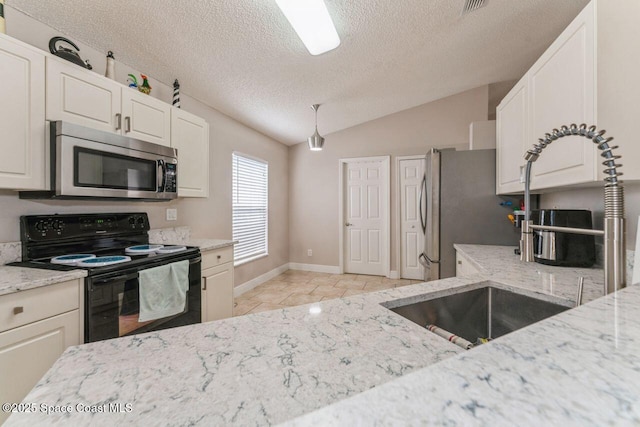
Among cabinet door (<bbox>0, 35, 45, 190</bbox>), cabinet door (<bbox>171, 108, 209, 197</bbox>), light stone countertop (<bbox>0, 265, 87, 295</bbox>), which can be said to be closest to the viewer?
light stone countertop (<bbox>0, 265, 87, 295</bbox>)

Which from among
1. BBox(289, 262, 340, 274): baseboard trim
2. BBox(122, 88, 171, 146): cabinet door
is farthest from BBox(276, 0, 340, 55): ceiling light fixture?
BBox(289, 262, 340, 274): baseboard trim

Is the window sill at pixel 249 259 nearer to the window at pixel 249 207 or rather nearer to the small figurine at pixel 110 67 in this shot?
the window at pixel 249 207

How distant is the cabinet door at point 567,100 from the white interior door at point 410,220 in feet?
8.33

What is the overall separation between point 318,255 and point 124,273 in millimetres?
3510

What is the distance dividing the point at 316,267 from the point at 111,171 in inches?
140

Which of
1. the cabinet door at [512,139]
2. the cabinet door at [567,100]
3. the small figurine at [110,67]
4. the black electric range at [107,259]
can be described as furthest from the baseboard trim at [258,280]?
the cabinet door at [567,100]

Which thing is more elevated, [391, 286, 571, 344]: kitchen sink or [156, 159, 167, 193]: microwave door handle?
[156, 159, 167, 193]: microwave door handle

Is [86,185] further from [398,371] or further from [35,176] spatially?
[398,371]

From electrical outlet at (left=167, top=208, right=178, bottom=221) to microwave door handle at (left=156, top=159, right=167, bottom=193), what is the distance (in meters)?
0.54

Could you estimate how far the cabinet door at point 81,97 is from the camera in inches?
58.8

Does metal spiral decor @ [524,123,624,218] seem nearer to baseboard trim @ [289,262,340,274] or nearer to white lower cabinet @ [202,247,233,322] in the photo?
white lower cabinet @ [202,247,233,322]

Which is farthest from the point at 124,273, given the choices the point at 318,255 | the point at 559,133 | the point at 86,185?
the point at 318,255

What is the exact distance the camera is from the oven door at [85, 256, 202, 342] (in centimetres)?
137

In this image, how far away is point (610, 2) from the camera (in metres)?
1.12
